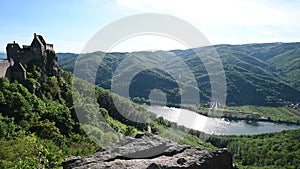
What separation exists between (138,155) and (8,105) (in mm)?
32418

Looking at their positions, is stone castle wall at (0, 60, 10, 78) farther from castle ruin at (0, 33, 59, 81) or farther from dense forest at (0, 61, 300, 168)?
dense forest at (0, 61, 300, 168)

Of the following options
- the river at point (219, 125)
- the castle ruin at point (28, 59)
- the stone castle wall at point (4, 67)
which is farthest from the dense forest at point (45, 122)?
the river at point (219, 125)

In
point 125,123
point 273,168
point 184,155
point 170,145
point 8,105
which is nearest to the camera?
point 184,155

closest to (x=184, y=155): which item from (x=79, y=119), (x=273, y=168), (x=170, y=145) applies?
(x=170, y=145)

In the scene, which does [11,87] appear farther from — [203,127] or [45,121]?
[203,127]

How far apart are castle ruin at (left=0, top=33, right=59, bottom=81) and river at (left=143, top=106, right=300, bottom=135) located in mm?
92561

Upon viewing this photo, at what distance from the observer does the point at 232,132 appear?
14200 centimetres

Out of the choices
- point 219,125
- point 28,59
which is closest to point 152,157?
point 28,59

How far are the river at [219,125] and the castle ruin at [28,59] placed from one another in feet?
304

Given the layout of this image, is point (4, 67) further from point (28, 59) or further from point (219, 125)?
point (219, 125)

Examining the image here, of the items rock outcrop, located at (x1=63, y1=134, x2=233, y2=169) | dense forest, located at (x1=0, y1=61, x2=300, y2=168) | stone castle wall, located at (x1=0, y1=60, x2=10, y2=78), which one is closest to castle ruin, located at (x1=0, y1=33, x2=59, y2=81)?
stone castle wall, located at (x1=0, y1=60, x2=10, y2=78)

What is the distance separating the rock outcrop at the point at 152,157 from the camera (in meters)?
11.8

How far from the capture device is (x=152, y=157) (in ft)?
42.2

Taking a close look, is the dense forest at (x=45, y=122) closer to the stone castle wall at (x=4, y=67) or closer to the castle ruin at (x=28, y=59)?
the stone castle wall at (x=4, y=67)
